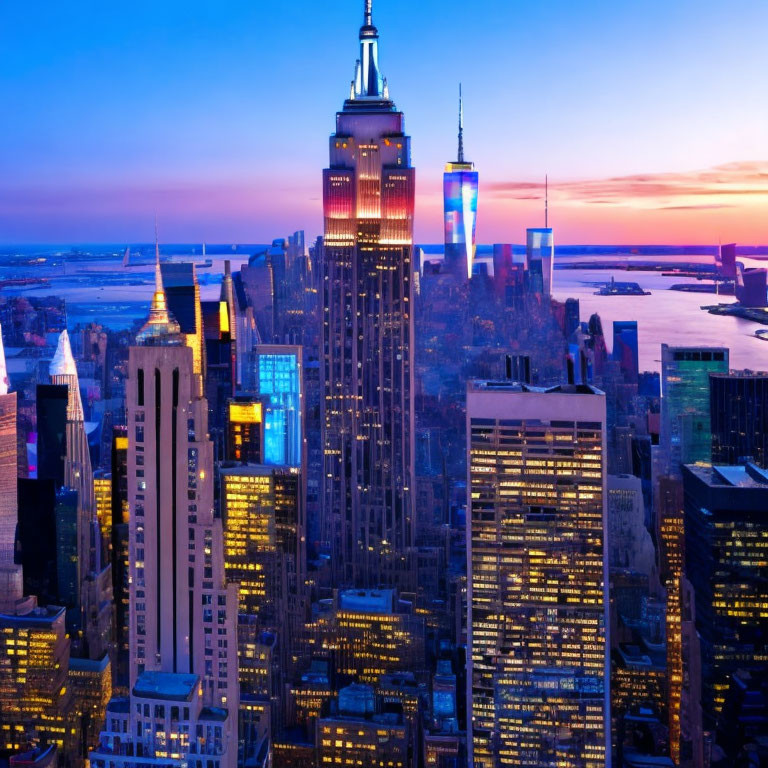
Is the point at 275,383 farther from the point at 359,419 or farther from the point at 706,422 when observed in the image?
the point at 706,422

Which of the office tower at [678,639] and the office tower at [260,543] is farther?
the office tower at [260,543]

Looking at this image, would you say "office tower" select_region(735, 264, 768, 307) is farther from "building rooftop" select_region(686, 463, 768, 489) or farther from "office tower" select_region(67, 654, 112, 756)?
"office tower" select_region(67, 654, 112, 756)

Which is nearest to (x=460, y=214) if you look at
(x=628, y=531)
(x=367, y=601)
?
(x=628, y=531)

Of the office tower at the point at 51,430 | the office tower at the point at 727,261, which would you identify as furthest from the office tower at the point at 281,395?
the office tower at the point at 727,261

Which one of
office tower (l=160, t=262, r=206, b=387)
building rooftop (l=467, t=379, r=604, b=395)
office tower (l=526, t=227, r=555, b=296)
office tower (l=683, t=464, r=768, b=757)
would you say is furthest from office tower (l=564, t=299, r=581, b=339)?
office tower (l=160, t=262, r=206, b=387)

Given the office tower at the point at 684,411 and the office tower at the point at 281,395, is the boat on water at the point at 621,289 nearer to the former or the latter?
the office tower at the point at 684,411

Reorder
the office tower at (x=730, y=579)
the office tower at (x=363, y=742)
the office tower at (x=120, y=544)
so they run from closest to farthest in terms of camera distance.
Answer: the office tower at (x=120, y=544), the office tower at (x=363, y=742), the office tower at (x=730, y=579)
